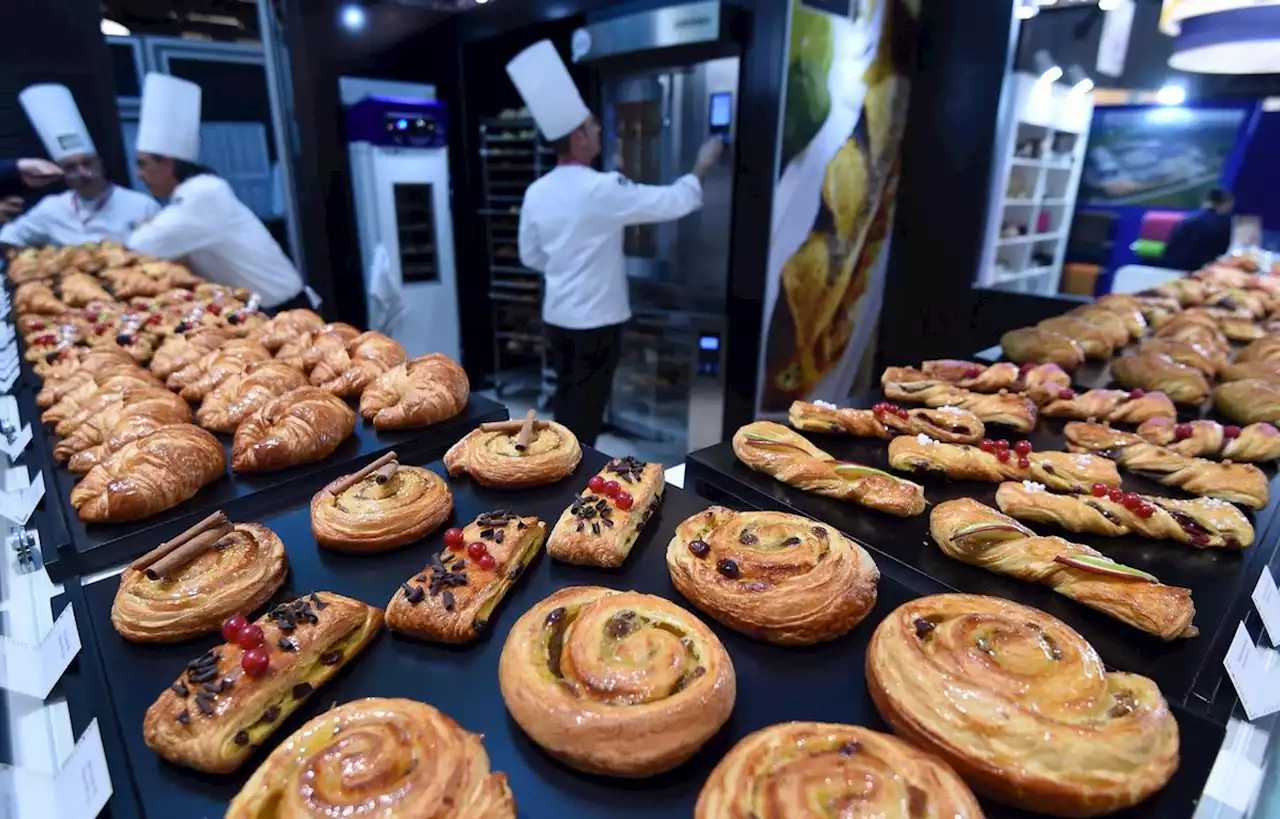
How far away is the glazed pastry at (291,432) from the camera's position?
217cm

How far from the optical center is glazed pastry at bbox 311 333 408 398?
→ 2775mm

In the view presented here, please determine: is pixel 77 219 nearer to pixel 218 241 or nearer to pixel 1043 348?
pixel 218 241

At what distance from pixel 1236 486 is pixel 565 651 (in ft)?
7.50

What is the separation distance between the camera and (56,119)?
589 centimetres

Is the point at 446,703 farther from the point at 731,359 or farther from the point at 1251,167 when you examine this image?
the point at 1251,167

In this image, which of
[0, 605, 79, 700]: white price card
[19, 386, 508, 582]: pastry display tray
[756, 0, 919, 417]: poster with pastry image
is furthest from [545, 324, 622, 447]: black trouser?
[0, 605, 79, 700]: white price card

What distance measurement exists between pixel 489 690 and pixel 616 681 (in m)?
0.29

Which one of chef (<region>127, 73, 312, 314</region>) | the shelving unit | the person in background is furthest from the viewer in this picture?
the person in background

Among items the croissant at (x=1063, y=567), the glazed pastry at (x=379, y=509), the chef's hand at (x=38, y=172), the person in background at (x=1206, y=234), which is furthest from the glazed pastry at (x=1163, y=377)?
the chef's hand at (x=38, y=172)

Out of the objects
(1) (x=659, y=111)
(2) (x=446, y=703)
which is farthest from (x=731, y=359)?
(2) (x=446, y=703)

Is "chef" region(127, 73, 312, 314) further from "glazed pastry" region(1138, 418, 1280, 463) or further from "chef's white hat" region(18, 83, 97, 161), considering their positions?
"glazed pastry" region(1138, 418, 1280, 463)

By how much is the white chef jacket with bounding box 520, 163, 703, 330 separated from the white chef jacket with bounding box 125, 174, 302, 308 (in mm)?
2001

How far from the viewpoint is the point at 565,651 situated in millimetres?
1329

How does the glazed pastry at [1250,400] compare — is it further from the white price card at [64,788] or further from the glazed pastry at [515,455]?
the white price card at [64,788]
